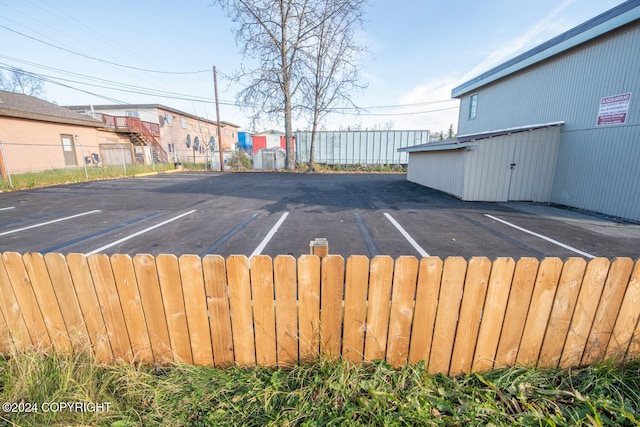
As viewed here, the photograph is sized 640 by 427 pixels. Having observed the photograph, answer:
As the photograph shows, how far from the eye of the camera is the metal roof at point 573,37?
6.78m

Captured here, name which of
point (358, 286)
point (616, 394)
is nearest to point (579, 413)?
point (616, 394)

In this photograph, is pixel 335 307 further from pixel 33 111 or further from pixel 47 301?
pixel 33 111

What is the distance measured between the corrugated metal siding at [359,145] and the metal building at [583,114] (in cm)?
1182

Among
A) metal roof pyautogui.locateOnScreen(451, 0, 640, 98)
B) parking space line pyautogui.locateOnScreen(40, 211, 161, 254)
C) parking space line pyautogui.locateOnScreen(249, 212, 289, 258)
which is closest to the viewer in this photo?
parking space line pyautogui.locateOnScreen(249, 212, 289, 258)

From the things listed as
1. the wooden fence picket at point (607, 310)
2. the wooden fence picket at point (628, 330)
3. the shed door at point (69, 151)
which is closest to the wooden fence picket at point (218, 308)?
the wooden fence picket at point (607, 310)

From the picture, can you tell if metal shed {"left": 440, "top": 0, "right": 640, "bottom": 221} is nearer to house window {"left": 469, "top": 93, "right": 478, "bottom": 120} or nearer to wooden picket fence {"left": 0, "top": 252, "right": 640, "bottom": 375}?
house window {"left": 469, "top": 93, "right": 478, "bottom": 120}

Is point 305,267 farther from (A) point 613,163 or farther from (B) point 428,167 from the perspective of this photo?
(B) point 428,167

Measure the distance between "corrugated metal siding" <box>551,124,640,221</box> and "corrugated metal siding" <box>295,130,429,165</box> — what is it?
49.8 ft

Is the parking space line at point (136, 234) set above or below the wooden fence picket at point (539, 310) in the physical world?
below

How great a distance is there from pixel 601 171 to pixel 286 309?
10493 millimetres

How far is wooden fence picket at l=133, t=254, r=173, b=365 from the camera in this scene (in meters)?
1.83

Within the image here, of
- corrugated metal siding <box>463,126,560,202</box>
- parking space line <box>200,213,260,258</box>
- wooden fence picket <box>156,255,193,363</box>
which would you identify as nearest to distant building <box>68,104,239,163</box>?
parking space line <box>200,213,260,258</box>

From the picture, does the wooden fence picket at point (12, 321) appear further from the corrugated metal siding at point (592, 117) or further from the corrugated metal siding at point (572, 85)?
the corrugated metal siding at point (572, 85)

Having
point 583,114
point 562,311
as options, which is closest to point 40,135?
point 562,311
